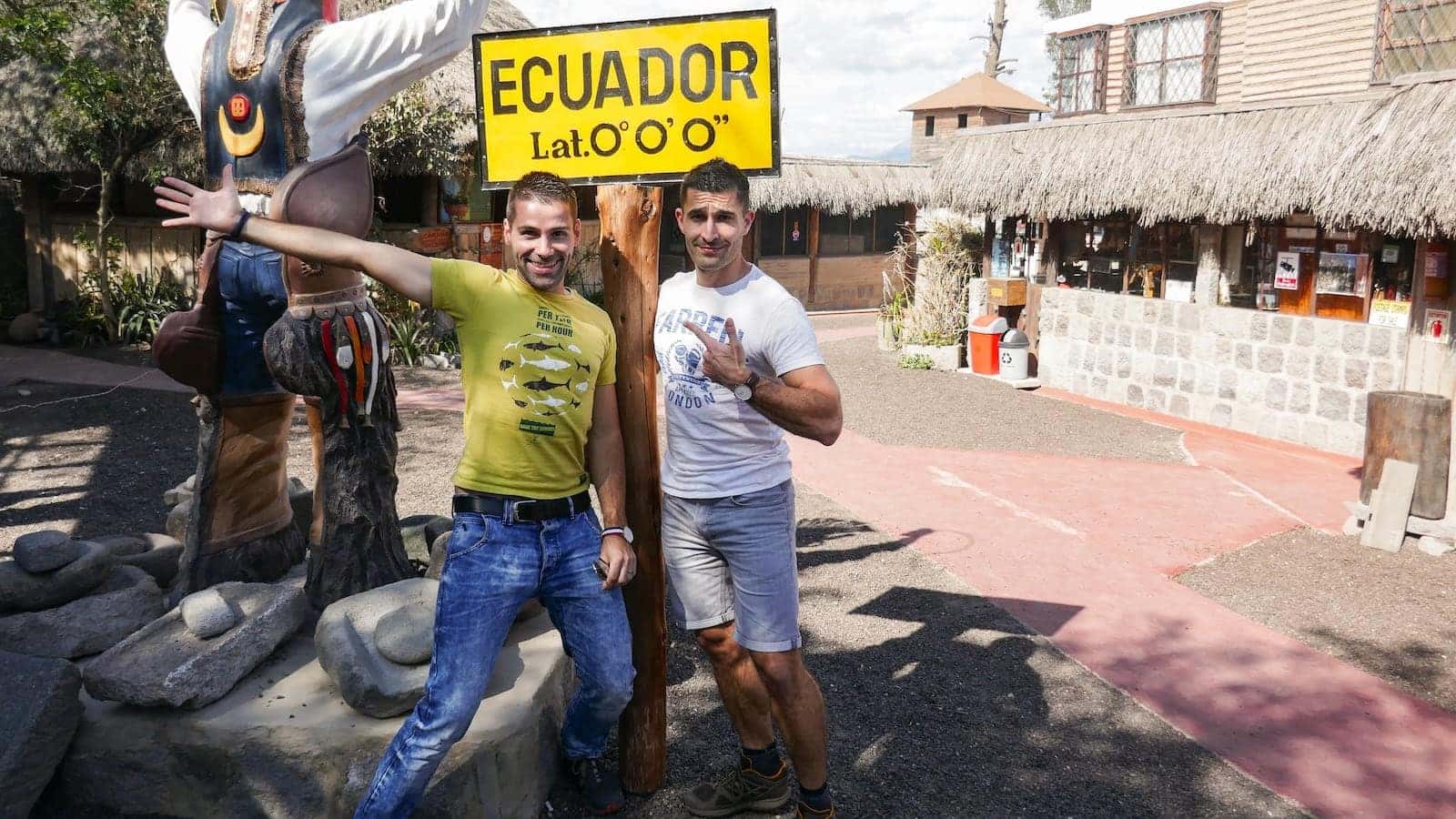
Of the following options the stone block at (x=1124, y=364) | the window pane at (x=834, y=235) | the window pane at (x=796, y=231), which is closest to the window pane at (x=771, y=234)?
the window pane at (x=796, y=231)

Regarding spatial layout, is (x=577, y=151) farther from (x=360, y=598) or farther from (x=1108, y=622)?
(x=1108, y=622)

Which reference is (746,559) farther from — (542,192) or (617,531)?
(542,192)

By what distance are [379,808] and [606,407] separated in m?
1.22

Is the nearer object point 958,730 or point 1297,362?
point 958,730

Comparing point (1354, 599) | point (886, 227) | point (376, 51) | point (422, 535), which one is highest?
point (376, 51)

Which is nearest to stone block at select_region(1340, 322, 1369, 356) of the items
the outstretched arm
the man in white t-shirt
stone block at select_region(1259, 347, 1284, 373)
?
stone block at select_region(1259, 347, 1284, 373)

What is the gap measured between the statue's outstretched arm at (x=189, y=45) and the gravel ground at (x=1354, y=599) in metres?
5.30

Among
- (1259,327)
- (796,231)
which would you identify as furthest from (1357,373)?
(796,231)

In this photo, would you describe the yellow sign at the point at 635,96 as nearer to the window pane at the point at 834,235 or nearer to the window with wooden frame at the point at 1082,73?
the window with wooden frame at the point at 1082,73

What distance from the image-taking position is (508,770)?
3.18 metres

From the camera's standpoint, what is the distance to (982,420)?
35.0 feet

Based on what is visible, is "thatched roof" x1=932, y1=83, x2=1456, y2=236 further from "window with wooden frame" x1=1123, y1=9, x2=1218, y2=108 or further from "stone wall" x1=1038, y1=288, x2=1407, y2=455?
"window with wooden frame" x1=1123, y1=9, x2=1218, y2=108

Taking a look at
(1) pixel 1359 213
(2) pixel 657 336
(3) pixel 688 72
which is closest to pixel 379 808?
(2) pixel 657 336

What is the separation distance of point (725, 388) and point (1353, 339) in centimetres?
827
